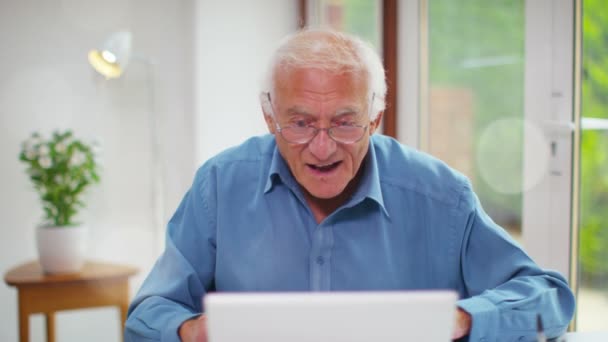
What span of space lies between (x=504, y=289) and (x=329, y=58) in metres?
0.53

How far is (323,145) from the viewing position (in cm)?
116

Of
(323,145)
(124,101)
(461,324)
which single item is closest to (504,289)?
(461,324)

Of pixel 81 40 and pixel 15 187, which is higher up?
pixel 81 40

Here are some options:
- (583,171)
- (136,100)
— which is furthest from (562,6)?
(136,100)

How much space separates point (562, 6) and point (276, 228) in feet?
3.67

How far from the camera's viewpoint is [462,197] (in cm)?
126

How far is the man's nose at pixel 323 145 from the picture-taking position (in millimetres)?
1161

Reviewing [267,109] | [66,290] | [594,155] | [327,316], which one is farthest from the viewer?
[66,290]

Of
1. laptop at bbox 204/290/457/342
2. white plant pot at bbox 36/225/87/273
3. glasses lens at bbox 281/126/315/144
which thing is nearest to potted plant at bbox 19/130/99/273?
white plant pot at bbox 36/225/87/273

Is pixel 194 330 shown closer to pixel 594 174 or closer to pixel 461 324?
pixel 461 324

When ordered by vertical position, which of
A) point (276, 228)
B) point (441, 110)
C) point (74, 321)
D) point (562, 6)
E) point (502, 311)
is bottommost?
point (74, 321)

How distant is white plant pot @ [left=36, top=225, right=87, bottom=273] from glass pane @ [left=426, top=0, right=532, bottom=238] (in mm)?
1470

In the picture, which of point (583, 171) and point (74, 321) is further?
point (74, 321)

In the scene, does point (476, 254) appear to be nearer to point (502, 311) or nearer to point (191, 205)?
point (502, 311)
